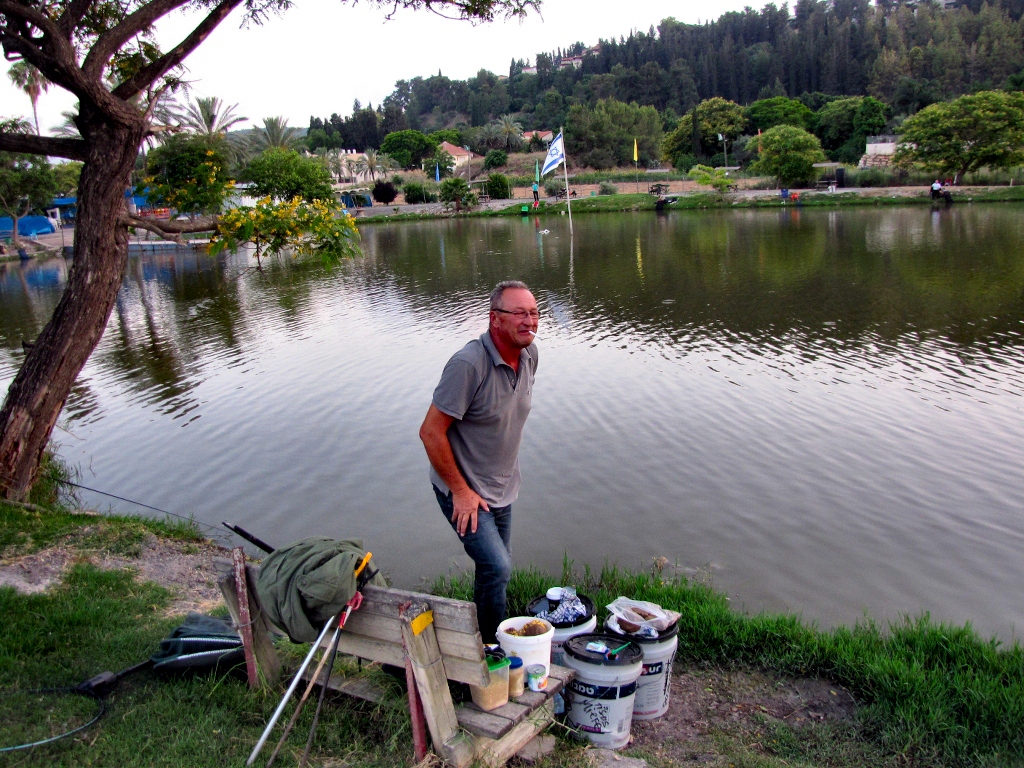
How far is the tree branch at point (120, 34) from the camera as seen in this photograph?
771cm

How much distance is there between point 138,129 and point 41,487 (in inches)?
154

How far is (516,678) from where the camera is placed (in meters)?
3.62

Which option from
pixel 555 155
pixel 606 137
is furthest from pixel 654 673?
pixel 606 137

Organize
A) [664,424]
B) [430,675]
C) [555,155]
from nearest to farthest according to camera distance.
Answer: [430,675], [664,424], [555,155]

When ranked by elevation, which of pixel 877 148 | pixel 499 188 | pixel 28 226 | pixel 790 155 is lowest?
pixel 28 226

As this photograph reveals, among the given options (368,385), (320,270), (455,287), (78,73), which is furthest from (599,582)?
(320,270)

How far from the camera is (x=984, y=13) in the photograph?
5522 inches

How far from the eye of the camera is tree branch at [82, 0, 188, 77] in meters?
7.71

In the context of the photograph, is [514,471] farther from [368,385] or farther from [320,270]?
[320,270]

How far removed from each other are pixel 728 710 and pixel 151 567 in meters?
4.65

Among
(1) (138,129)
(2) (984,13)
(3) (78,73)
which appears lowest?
(1) (138,129)

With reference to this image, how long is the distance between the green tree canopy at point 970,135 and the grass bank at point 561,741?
59765 millimetres

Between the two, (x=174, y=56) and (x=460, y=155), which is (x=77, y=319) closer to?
(x=174, y=56)

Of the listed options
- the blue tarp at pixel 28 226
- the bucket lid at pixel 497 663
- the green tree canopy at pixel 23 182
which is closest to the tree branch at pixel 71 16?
the bucket lid at pixel 497 663
